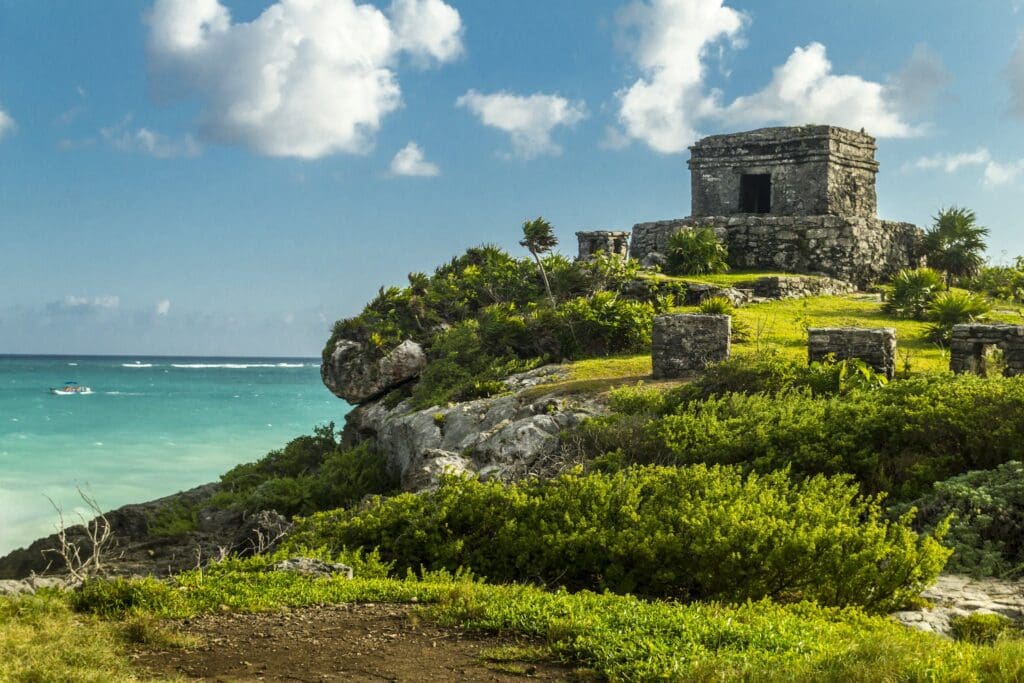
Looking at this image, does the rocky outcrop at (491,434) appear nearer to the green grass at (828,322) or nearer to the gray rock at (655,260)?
the green grass at (828,322)

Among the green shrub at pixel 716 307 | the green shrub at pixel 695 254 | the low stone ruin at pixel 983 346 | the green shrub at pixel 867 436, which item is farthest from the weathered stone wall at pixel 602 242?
the green shrub at pixel 867 436

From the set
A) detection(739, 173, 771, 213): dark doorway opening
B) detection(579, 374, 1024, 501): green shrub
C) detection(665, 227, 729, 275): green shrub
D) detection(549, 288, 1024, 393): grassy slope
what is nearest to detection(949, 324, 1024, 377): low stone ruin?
detection(549, 288, 1024, 393): grassy slope

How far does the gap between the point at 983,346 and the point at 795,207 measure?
13.1 metres

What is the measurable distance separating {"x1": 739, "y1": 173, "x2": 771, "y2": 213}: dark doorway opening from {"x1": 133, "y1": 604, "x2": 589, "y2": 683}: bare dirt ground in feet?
78.1

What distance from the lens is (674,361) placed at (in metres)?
15.8

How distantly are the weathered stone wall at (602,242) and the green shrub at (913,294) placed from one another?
7603 mm

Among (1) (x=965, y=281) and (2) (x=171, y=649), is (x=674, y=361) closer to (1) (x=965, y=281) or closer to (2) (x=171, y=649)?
(2) (x=171, y=649)

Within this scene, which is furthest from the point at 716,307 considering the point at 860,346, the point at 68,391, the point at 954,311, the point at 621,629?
the point at 68,391

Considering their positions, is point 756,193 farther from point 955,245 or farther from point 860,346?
point 860,346

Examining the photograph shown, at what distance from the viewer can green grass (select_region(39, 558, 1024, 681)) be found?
5449 millimetres

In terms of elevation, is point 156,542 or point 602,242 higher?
point 602,242

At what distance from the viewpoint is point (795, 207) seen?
27188 millimetres

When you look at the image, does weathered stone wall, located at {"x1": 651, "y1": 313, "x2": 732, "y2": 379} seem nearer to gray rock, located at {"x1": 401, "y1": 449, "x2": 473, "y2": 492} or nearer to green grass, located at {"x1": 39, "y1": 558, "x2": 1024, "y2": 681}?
gray rock, located at {"x1": 401, "y1": 449, "x2": 473, "y2": 492}

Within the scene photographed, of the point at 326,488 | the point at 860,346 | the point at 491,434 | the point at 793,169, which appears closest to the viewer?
the point at 491,434
